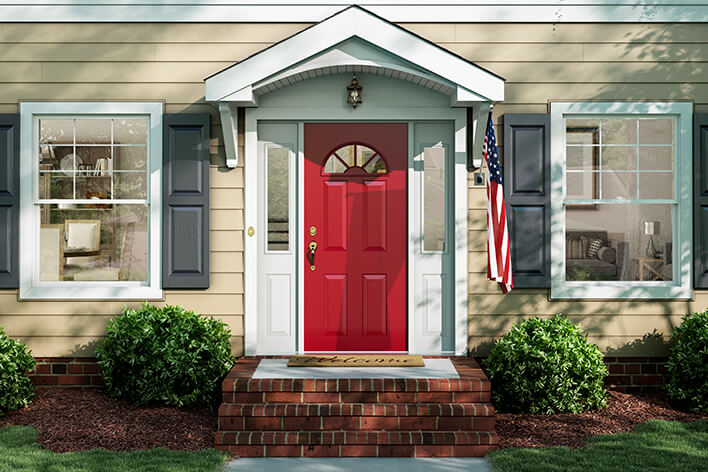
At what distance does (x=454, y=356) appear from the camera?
530 centimetres

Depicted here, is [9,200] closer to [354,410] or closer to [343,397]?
[343,397]

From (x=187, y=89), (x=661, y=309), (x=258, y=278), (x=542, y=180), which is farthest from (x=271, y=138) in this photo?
(x=661, y=309)

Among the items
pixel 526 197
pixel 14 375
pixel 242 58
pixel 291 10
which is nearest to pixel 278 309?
pixel 14 375

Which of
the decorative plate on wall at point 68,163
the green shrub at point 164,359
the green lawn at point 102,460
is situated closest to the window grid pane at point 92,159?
the decorative plate on wall at point 68,163

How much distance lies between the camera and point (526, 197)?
5.28 m

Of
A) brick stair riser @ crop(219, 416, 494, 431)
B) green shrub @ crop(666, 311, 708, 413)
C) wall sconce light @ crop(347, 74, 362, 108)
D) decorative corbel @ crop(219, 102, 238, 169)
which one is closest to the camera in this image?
brick stair riser @ crop(219, 416, 494, 431)

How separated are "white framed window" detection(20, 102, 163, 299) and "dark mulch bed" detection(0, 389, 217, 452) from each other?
0.93m

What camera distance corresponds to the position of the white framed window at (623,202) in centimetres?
532

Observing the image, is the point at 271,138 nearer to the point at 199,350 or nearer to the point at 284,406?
the point at 199,350

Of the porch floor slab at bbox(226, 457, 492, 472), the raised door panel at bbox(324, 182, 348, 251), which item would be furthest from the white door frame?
the porch floor slab at bbox(226, 457, 492, 472)

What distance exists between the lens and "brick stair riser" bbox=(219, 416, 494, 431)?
4.30 m

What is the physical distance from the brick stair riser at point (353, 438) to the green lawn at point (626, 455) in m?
0.21

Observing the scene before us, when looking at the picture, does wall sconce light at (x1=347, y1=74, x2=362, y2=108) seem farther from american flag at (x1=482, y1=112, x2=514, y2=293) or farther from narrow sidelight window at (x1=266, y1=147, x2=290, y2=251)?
american flag at (x1=482, y1=112, x2=514, y2=293)

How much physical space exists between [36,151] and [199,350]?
7.82 ft
